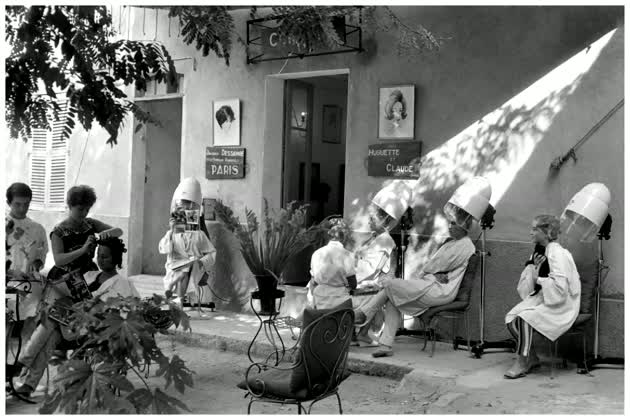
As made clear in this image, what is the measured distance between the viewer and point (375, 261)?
8094 mm

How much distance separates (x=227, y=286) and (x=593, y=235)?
14.9 feet

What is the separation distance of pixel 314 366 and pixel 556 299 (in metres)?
2.63

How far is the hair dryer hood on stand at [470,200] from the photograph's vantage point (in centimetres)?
757

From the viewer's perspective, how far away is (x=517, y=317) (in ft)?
22.6

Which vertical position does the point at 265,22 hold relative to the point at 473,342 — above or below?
above

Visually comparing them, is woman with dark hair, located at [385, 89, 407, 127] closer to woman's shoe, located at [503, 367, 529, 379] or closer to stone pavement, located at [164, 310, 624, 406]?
stone pavement, located at [164, 310, 624, 406]

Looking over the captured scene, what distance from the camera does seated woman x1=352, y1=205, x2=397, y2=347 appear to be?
8.05 metres

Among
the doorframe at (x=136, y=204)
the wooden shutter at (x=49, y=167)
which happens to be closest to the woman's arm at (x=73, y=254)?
the doorframe at (x=136, y=204)

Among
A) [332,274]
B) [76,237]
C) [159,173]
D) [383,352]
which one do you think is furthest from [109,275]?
[159,173]

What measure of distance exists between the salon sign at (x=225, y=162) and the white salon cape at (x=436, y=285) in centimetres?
295

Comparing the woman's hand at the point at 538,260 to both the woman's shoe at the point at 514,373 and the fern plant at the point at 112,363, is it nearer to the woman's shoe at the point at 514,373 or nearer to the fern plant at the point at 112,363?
the woman's shoe at the point at 514,373

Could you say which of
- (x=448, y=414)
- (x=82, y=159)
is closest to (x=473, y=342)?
(x=448, y=414)

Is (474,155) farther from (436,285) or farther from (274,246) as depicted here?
(274,246)

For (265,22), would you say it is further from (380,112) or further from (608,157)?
(608,157)
